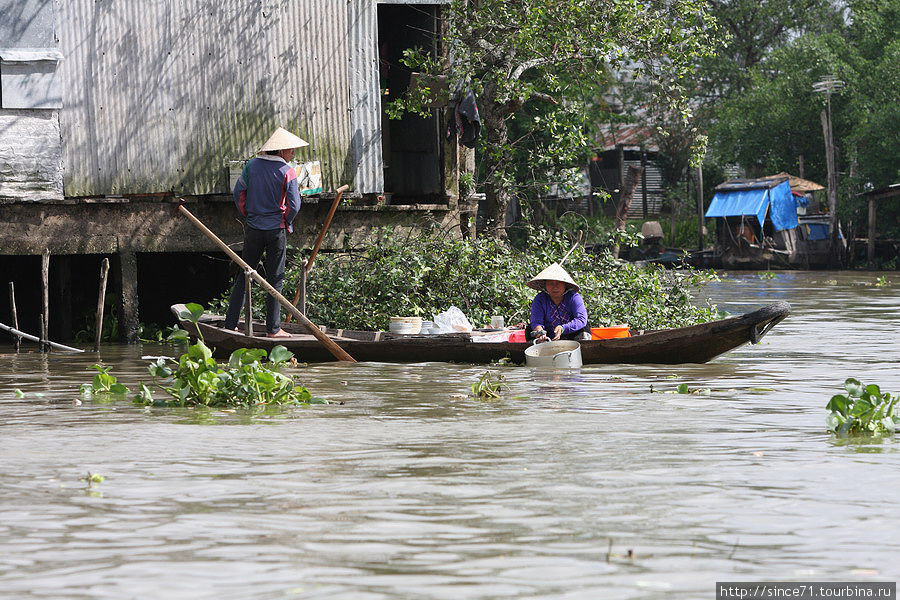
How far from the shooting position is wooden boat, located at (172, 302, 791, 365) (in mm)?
10141

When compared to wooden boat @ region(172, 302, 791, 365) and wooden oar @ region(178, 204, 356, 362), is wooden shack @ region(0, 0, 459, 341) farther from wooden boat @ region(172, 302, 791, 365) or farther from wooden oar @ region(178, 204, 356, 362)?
wooden oar @ region(178, 204, 356, 362)

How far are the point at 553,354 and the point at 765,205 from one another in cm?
2399

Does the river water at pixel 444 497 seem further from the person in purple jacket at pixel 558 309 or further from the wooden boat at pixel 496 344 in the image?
the person in purple jacket at pixel 558 309

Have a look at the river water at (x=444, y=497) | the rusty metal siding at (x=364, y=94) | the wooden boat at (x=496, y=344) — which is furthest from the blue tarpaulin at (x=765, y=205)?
the river water at (x=444, y=497)

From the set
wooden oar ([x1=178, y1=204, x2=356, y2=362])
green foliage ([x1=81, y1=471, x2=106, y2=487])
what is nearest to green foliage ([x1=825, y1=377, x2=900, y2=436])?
green foliage ([x1=81, y1=471, x2=106, y2=487])

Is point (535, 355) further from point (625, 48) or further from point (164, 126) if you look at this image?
point (625, 48)

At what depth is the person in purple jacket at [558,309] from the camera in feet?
34.1

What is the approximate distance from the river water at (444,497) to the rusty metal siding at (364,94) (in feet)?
16.7

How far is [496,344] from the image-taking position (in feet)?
34.7

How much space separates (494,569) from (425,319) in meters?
8.47

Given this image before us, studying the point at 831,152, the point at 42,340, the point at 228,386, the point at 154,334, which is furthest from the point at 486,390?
the point at 831,152

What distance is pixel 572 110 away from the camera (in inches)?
595

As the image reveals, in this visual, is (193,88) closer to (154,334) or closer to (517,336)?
(154,334)

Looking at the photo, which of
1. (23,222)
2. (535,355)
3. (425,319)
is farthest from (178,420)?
(23,222)
